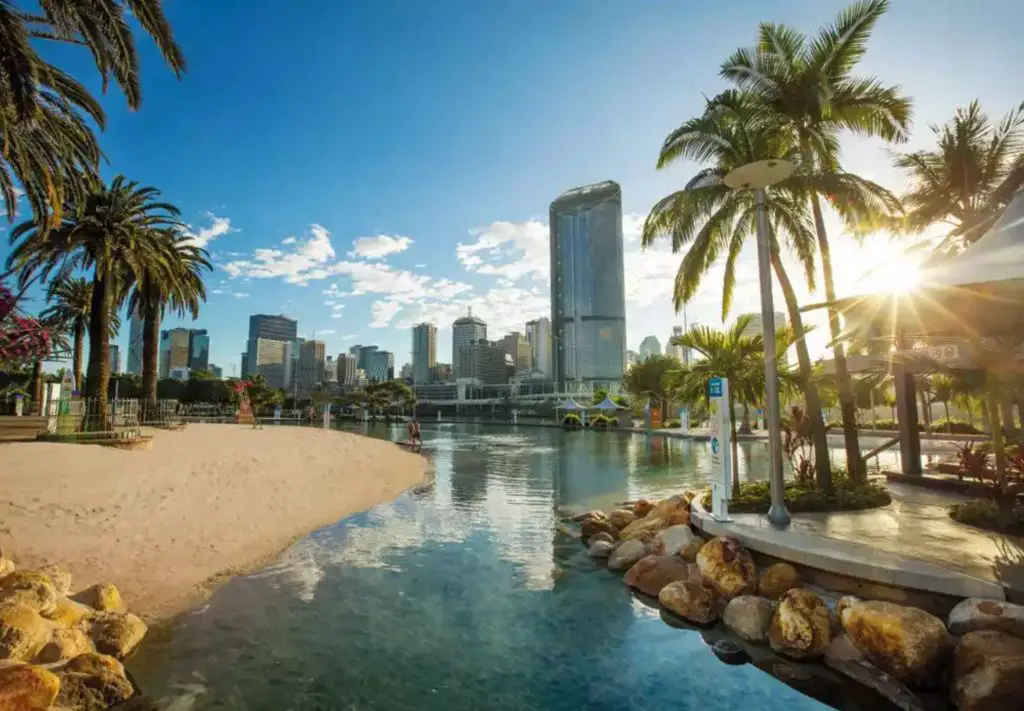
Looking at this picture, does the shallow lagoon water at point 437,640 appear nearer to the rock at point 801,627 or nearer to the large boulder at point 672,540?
the rock at point 801,627

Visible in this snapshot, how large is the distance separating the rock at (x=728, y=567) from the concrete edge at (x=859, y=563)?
16.9 inches

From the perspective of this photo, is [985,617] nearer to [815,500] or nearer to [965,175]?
[815,500]

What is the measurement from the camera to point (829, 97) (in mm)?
11555

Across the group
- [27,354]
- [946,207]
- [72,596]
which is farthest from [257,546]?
[946,207]

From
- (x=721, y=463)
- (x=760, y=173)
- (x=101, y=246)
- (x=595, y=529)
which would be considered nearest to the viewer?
(x=760, y=173)

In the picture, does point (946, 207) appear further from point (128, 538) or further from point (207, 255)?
point (207, 255)

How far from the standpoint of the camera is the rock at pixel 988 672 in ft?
16.3

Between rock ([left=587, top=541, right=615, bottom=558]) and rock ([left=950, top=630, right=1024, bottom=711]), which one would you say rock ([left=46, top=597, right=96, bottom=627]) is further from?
rock ([left=950, top=630, right=1024, bottom=711])

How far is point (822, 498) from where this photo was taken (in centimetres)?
1141

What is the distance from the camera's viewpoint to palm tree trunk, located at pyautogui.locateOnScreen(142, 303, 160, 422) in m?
30.1

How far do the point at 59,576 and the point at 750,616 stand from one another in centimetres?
1030

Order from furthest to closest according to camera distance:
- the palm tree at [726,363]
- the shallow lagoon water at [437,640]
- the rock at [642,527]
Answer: the palm tree at [726,363] < the rock at [642,527] < the shallow lagoon water at [437,640]

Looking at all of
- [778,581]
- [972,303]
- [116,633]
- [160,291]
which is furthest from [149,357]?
[972,303]

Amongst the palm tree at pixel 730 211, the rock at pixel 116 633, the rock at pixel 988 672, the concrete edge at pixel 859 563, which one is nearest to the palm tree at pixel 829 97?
the palm tree at pixel 730 211
